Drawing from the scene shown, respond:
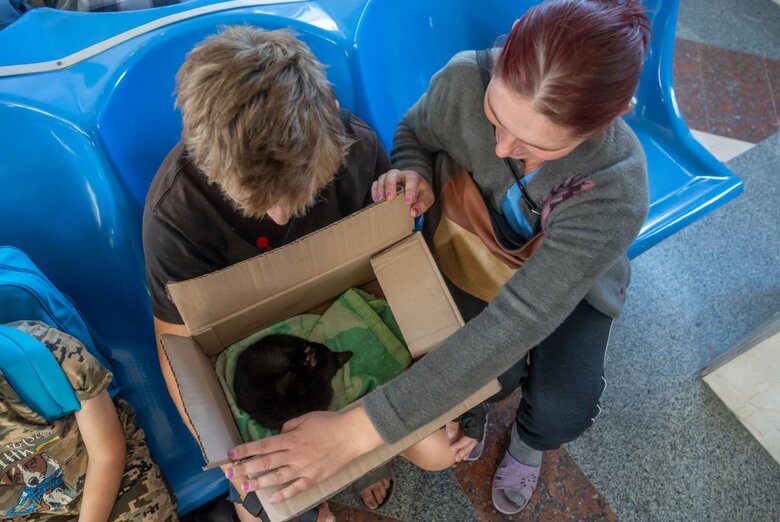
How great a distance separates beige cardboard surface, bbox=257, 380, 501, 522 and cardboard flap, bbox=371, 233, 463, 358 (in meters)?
0.12

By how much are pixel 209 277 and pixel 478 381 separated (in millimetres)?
412

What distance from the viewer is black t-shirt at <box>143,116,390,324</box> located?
2.83 feet

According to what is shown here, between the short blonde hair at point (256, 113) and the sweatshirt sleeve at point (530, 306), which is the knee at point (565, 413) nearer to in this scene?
the sweatshirt sleeve at point (530, 306)

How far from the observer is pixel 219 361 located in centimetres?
96

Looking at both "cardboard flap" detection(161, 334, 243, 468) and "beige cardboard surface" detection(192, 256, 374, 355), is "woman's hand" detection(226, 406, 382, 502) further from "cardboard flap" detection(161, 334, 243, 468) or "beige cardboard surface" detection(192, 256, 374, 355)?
"beige cardboard surface" detection(192, 256, 374, 355)

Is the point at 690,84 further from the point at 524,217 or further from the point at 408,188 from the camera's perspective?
the point at 408,188

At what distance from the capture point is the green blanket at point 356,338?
998 millimetres

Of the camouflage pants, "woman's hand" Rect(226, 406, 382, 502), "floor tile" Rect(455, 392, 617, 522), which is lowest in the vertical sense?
"floor tile" Rect(455, 392, 617, 522)

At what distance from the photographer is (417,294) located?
904 millimetres

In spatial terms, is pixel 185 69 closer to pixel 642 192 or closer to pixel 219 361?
pixel 219 361

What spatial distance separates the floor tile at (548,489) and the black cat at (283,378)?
55 centimetres

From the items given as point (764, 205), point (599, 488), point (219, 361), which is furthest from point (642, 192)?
point (764, 205)

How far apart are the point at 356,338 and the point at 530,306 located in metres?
0.34

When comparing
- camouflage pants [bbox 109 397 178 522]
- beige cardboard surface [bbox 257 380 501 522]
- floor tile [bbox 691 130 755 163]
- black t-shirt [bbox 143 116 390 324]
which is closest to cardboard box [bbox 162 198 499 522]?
beige cardboard surface [bbox 257 380 501 522]
